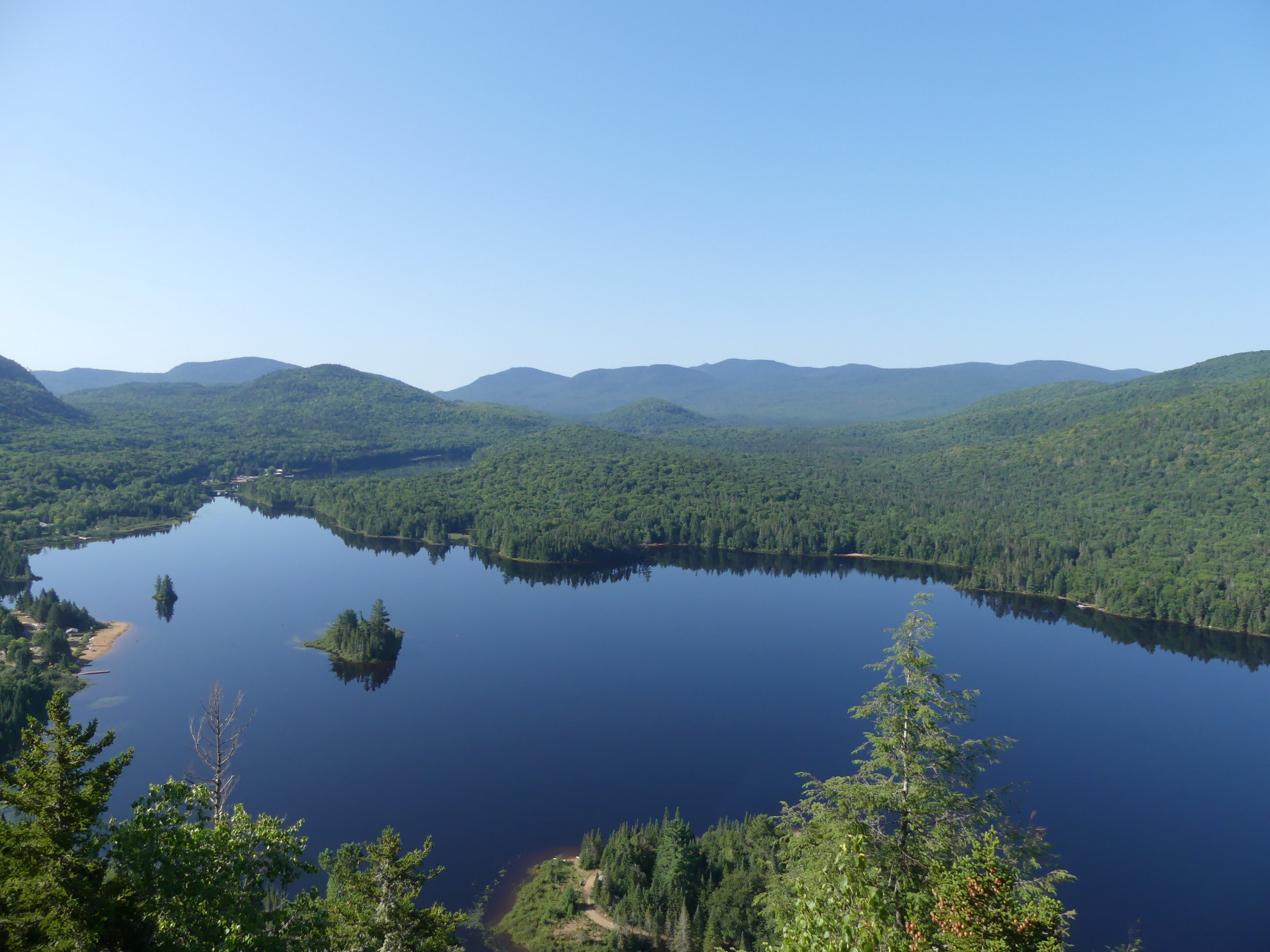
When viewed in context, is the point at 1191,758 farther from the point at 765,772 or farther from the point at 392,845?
the point at 392,845

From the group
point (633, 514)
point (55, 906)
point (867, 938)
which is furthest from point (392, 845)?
point (633, 514)

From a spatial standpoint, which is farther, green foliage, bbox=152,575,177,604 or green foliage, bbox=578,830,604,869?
green foliage, bbox=152,575,177,604

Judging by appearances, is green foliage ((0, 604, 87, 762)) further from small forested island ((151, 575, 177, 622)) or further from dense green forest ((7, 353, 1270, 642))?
dense green forest ((7, 353, 1270, 642))

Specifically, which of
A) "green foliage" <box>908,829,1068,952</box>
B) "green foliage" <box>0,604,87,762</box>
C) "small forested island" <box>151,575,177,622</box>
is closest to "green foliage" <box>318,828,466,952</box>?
"green foliage" <box>908,829,1068,952</box>

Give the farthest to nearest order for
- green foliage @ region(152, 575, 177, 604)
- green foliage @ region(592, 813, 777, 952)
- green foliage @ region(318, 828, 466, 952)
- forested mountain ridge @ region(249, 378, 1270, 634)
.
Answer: forested mountain ridge @ region(249, 378, 1270, 634)
green foliage @ region(152, 575, 177, 604)
green foliage @ region(592, 813, 777, 952)
green foliage @ region(318, 828, 466, 952)

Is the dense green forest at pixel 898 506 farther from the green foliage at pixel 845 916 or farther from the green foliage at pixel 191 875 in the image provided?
the green foliage at pixel 845 916

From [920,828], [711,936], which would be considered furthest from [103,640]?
[920,828]

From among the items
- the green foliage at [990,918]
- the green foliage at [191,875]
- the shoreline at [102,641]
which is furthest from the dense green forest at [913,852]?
the shoreline at [102,641]
